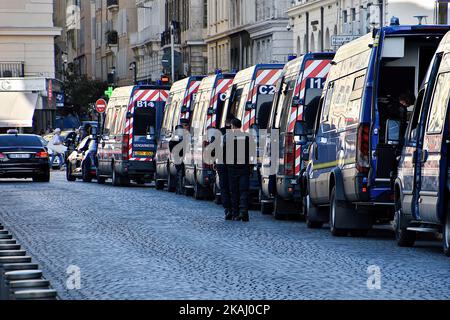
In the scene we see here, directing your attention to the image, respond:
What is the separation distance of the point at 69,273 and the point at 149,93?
93.2 feet

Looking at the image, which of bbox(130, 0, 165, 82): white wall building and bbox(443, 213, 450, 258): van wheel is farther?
bbox(130, 0, 165, 82): white wall building

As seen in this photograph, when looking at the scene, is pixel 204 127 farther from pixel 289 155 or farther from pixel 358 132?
pixel 358 132

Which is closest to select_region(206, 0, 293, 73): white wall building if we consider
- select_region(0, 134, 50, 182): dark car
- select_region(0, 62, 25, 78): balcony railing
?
select_region(0, 62, 25, 78): balcony railing

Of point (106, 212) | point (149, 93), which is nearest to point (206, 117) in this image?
point (106, 212)

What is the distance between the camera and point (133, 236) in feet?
71.5

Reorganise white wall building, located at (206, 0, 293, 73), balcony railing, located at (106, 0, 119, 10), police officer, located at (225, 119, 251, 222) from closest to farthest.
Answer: police officer, located at (225, 119, 251, 222) → white wall building, located at (206, 0, 293, 73) → balcony railing, located at (106, 0, 119, 10)

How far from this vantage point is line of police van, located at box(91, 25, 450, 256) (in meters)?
18.9

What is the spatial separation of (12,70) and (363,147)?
70.6 metres

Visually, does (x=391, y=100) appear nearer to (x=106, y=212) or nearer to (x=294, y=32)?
(x=106, y=212)

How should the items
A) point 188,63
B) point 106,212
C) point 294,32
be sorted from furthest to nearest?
point 188,63 → point 294,32 → point 106,212

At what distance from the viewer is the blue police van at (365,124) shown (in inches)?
822

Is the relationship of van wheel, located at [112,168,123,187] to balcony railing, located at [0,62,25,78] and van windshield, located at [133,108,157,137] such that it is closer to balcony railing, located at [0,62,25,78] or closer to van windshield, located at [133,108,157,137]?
van windshield, located at [133,108,157,137]

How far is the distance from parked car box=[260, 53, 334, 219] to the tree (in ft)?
305

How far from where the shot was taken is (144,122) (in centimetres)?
4406
